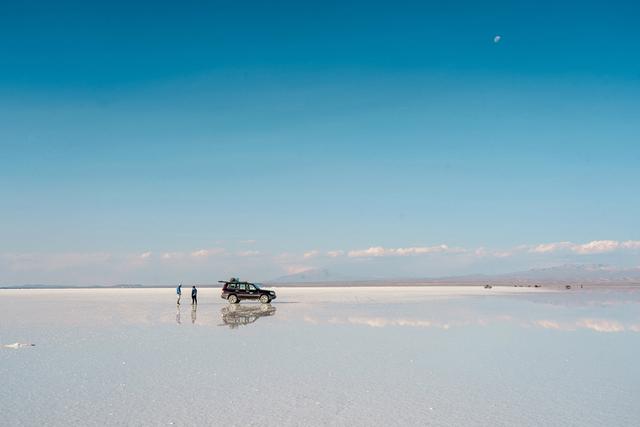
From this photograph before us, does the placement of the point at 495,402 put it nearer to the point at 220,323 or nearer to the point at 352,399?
the point at 352,399

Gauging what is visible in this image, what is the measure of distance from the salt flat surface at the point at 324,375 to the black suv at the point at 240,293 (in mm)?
19837

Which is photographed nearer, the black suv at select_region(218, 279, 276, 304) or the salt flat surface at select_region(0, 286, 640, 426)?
the salt flat surface at select_region(0, 286, 640, 426)

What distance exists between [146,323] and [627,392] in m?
21.4

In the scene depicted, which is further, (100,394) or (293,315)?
(293,315)

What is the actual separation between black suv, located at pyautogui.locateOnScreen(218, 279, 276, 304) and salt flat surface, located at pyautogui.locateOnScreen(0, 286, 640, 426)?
1984cm

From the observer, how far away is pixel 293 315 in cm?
3117

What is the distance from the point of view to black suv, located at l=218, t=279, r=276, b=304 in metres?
44.0

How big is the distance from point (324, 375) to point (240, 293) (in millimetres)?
31713

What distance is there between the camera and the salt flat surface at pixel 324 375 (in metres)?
9.92

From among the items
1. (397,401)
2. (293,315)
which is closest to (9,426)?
(397,401)

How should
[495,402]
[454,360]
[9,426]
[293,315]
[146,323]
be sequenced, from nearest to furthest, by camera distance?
[9,426]
[495,402]
[454,360]
[146,323]
[293,315]

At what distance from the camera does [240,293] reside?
4431 centimetres

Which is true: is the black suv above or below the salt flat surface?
above

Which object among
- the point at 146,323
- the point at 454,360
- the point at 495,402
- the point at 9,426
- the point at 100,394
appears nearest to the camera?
the point at 9,426
